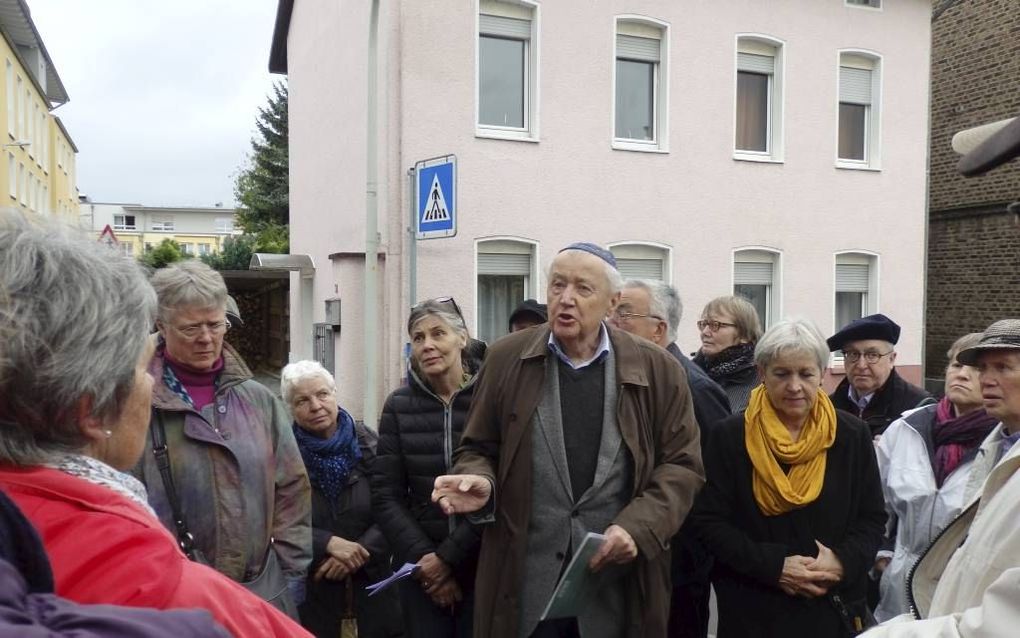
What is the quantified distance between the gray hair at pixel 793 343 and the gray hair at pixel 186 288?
2172 millimetres

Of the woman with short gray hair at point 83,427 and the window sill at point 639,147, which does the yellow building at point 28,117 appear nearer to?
the window sill at point 639,147

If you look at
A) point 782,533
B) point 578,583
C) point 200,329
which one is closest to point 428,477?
point 578,583

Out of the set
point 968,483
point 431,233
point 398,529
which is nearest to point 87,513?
point 398,529

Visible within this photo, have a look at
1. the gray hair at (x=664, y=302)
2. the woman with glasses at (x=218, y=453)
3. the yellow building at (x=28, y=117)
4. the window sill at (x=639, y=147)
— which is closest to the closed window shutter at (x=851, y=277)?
the window sill at (x=639, y=147)

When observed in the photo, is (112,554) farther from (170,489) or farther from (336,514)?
(336,514)

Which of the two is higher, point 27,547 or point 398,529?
point 27,547

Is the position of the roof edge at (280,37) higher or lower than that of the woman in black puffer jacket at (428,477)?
higher

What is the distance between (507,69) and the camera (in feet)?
38.8

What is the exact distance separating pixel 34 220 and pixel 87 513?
544 mm

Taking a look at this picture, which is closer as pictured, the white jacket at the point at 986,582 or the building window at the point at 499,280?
the white jacket at the point at 986,582

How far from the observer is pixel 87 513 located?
1228 millimetres

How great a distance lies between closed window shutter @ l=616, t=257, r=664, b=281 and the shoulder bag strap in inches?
409

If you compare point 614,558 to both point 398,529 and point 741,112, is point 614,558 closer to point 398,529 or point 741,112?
point 398,529

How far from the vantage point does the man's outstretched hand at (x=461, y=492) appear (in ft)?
9.64
